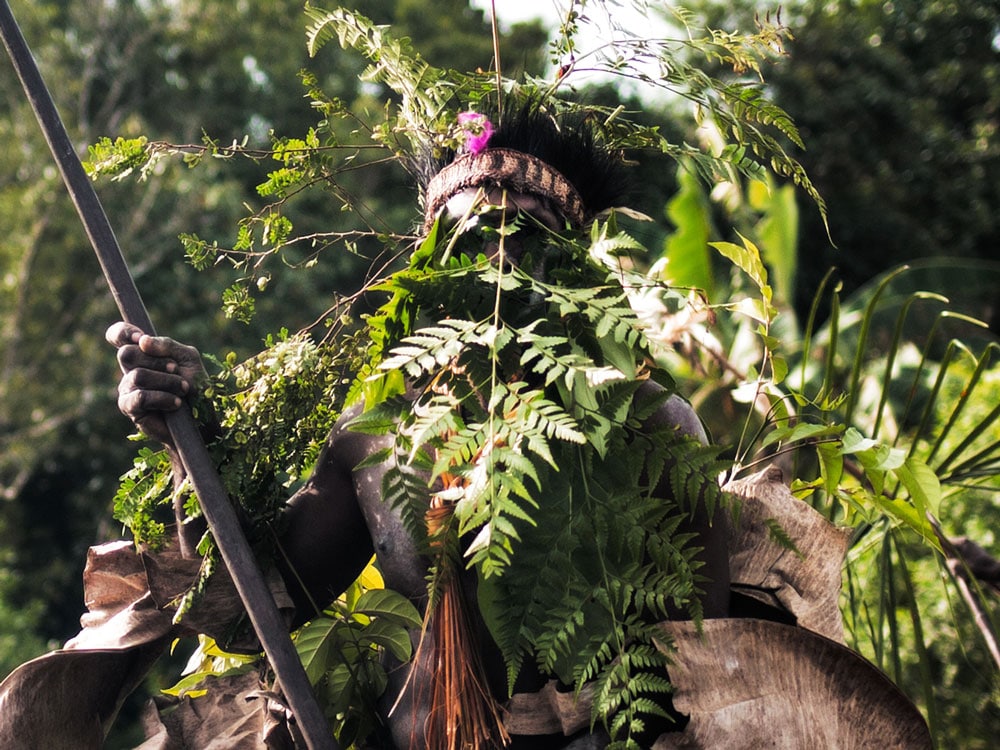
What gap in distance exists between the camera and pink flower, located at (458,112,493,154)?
1907 millimetres

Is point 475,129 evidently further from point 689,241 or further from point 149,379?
point 689,241

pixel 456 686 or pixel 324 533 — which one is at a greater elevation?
pixel 324 533

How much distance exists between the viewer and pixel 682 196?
6.50 meters

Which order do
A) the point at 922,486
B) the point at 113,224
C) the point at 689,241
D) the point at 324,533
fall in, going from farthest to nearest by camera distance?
the point at 113,224 → the point at 689,241 → the point at 324,533 → the point at 922,486

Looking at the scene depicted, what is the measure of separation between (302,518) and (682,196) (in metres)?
4.87

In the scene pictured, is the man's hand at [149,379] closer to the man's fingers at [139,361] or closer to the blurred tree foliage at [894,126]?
the man's fingers at [139,361]

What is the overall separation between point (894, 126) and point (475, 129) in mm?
13123

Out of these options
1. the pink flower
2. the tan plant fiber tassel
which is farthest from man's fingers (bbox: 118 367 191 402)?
the pink flower

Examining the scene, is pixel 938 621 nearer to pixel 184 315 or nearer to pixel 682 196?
pixel 682 196

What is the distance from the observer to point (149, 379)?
5.67 ft

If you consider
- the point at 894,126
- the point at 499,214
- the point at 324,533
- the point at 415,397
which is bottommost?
the point at 324,533

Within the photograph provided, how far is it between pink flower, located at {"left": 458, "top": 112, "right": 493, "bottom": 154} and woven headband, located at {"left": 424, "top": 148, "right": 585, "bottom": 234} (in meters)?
0.03

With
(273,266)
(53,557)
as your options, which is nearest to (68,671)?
(273,266)

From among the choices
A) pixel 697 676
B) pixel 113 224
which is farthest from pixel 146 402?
pixel 113 224
